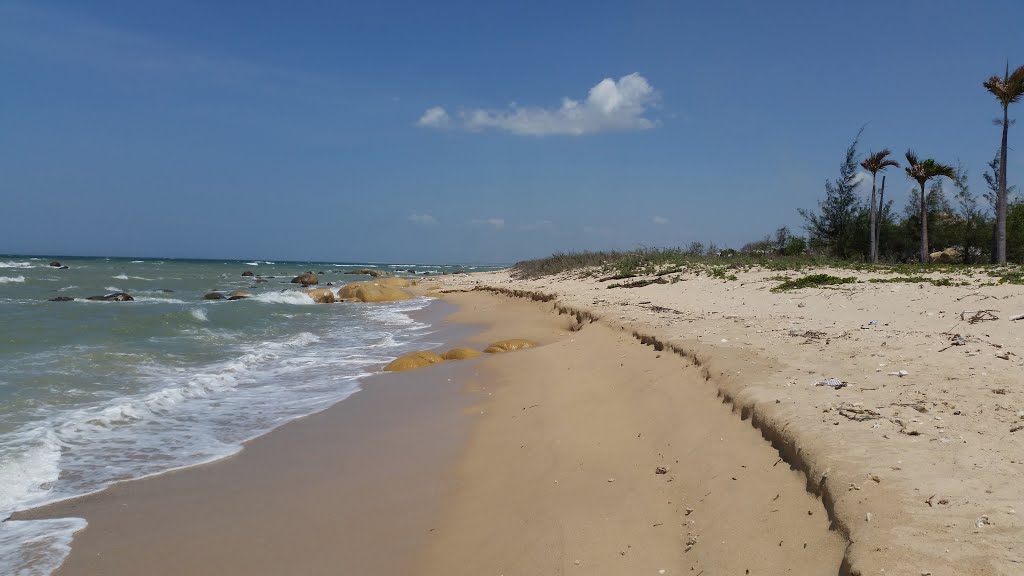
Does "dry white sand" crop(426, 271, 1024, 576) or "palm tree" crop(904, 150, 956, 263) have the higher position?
"palm tree" crop(904, 150, 956, 263)

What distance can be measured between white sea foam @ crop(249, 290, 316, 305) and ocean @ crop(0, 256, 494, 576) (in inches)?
286

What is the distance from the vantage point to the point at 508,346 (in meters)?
11.4

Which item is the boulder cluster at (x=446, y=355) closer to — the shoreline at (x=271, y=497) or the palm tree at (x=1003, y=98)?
the shoreline at (x=271, y=497)

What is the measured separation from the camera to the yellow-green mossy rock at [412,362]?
9.88 m

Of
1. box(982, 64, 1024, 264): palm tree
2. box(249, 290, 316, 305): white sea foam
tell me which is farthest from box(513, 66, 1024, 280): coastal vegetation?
box(249, 290, 316, 305): white sea foam

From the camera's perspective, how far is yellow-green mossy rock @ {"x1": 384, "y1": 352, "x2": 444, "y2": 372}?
9.88 metres

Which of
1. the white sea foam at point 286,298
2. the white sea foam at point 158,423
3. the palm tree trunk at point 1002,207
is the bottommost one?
the white sea foam at point 158,423

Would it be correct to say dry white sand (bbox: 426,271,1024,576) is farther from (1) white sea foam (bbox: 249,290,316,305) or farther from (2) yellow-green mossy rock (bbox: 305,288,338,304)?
(1) white sea foam (bbox: 249,290,316,305)

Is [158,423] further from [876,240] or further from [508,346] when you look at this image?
[876,240]

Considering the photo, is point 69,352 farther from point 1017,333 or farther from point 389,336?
point 1017,333

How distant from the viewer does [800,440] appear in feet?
11.9

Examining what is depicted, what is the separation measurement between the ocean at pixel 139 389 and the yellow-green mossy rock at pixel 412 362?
0.49 metres

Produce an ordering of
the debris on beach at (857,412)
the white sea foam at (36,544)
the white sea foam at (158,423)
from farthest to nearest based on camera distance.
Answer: the white sea foam at (158,423)
the debris on beach at (857,412)
the white sea foam at (36,544)

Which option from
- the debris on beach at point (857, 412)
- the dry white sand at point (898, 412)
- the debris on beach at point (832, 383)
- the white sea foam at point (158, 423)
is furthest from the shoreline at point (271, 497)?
the debris on beach at point (832, 383)
